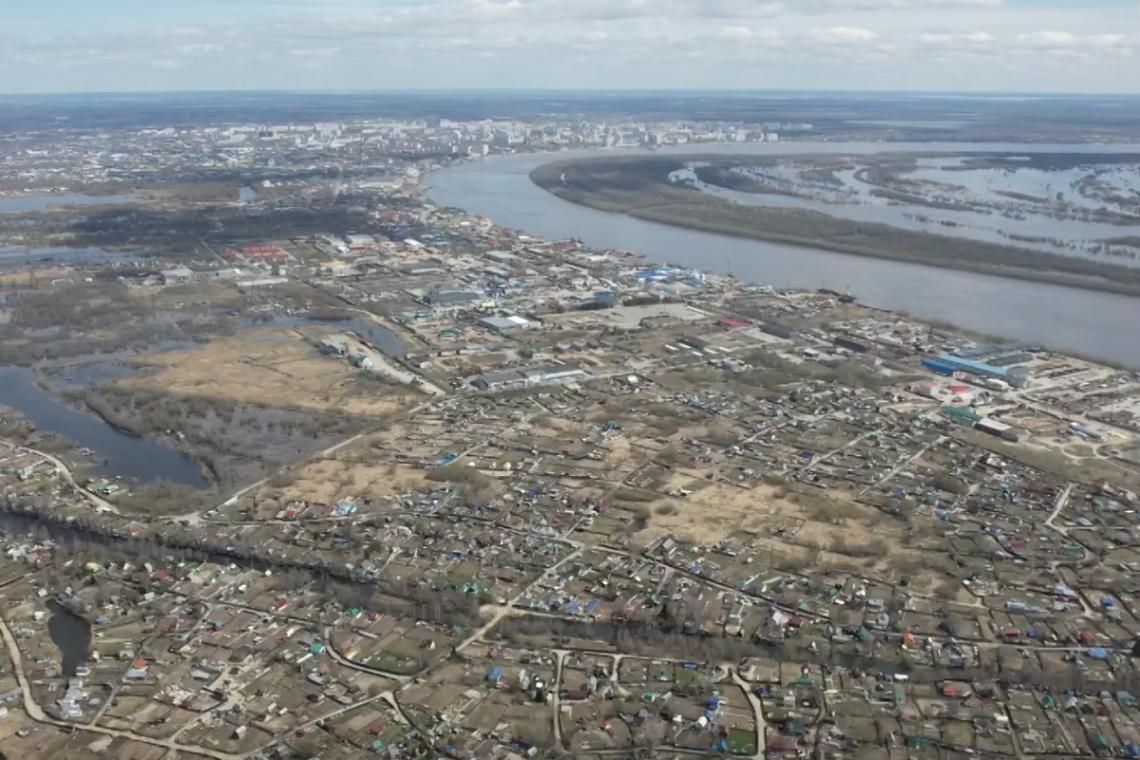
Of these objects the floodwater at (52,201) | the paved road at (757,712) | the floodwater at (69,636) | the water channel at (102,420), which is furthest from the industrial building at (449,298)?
the floodwater at (52,201)

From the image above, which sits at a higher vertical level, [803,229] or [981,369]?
[803,229]

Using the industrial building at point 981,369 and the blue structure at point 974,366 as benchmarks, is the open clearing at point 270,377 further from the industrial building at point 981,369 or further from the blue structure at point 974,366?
the blue structure at point 974,366

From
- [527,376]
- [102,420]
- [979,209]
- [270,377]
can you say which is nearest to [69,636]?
[102,420]

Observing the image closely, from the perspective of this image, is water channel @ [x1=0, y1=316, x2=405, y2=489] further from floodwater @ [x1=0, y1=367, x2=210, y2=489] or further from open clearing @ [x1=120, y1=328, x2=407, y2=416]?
open clearing @ [x1=120, y1=328, x2=407, y2=416]

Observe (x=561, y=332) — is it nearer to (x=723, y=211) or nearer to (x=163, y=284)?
(x=163, y=284)

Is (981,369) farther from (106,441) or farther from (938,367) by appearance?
(106,441)
